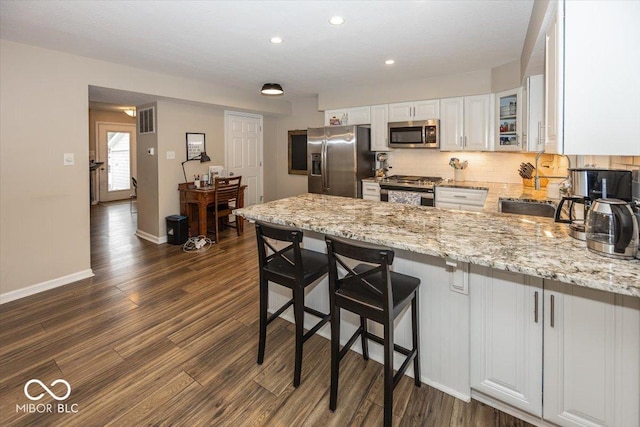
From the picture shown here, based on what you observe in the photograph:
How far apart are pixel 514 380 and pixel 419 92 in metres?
3.98

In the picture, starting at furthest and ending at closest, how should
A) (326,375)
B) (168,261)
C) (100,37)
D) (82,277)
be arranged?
(168,261) < (82,277) < (100,37) < (326,375)

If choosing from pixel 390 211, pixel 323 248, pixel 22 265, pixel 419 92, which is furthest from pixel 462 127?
pixel 22 265

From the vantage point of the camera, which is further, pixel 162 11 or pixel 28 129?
pixel 28 129

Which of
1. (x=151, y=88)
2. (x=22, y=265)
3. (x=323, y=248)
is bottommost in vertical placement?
(x=22, y=265)

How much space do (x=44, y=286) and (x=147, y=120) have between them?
9.03 ft

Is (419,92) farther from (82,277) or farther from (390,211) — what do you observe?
(82,277)

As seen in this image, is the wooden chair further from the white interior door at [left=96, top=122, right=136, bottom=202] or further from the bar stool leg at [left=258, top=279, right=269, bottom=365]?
the white interior door at [left=96, top=122, right=136, bottom=202]

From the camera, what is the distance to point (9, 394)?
6.23 ft

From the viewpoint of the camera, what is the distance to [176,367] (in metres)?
2.13

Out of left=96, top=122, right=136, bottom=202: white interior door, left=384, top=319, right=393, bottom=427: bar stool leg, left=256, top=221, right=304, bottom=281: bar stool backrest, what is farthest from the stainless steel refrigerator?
left=96, top=122, right=136, bottom=202: white interior door

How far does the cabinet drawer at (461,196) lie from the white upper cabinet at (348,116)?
1.69 meters

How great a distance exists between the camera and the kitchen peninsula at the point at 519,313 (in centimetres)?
132

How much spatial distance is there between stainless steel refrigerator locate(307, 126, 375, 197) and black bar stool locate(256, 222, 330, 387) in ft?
10.1

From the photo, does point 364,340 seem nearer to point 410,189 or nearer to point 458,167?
point 410,189
